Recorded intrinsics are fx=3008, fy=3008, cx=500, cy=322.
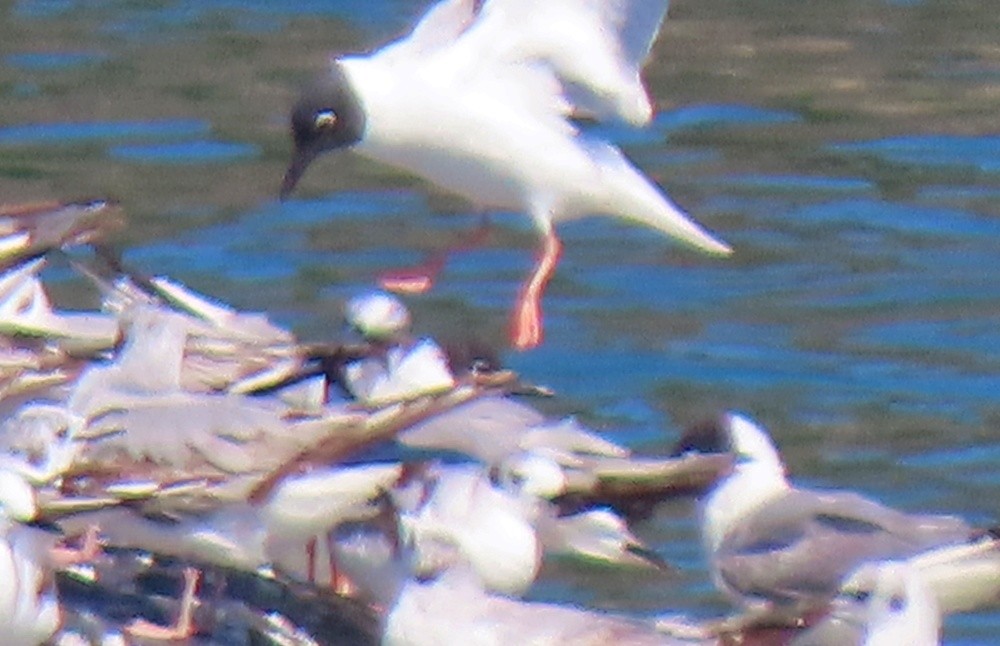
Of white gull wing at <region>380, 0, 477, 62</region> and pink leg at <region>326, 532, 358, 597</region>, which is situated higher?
white gull wing at <region>380, 0, 477, 62</region>

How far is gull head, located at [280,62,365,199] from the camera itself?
1046 centimetres

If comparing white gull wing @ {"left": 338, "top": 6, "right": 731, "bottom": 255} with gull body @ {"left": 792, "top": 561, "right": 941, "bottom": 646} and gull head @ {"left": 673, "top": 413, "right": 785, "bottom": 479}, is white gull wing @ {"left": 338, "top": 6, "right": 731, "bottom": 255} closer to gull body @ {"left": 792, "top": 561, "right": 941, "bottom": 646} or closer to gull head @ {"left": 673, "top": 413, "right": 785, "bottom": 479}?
gull head @ {"left": 673, "top": 413, "right": 785, "bottom": 479}

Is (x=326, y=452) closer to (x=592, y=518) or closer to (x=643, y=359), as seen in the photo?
(x=592, y=518)

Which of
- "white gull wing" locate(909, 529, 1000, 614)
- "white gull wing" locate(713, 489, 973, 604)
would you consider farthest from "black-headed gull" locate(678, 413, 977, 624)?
"white gull wing" locate(909, 529, 1000, 614)

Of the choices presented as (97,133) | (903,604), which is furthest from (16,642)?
(97,133)

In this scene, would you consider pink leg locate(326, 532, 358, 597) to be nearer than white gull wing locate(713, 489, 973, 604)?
No

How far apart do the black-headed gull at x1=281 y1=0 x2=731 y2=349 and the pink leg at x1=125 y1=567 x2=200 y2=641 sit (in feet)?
9.10

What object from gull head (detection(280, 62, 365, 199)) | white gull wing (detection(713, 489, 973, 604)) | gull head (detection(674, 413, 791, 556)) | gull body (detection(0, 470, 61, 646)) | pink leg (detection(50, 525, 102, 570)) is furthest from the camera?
gull head (detection(280, 62, 365, 199))

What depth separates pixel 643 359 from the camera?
11.8 meters

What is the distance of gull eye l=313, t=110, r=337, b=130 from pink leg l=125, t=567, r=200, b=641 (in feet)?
9.56

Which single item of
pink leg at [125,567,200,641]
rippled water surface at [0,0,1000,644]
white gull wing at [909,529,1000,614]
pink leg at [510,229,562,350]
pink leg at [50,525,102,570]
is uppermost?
white gull wing at [909,529,1000,614]

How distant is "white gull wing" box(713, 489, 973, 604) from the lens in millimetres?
7891

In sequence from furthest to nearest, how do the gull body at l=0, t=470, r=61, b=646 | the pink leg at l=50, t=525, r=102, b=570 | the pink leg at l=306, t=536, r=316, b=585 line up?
the pink leg at l=306, t=536, r=316, b=585 < the pink leg at l=50, t=525, r=102, b=570 < the gull body at l=0, t=470, r=61, b=646

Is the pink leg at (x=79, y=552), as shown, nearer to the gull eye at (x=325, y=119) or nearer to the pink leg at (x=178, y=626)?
the pink leg at (x=178, y=626)
